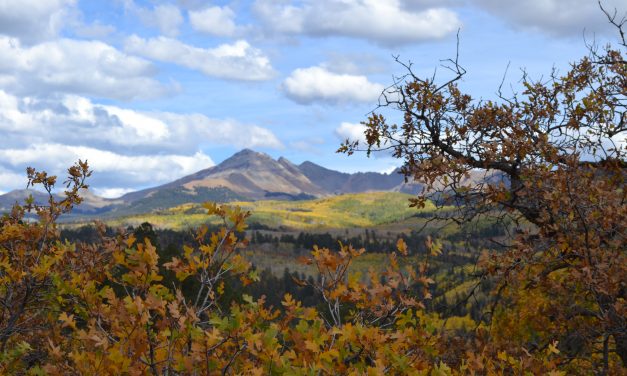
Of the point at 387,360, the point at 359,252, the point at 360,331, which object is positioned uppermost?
the point at 359,252

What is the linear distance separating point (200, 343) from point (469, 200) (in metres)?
6.58

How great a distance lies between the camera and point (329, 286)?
222 inches

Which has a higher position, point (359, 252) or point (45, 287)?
point (359, 252)

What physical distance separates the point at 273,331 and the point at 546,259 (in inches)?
254

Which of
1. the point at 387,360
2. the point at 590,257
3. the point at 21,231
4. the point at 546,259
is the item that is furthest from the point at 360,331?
the point at 21,231

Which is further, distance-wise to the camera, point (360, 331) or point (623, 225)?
point (623, 225)

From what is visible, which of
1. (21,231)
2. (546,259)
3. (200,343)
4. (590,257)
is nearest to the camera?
(200,343)

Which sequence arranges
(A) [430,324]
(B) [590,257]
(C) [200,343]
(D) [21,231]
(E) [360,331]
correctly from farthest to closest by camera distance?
(D) [21,231], (B) [590,257], (A) [430,324], (E) [360,331], (C) [200,343]

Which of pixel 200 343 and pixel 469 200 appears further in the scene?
pixel 469 200

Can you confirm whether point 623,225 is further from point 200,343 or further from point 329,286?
point 200,343

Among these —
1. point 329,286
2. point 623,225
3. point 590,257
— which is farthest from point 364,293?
point 623,225

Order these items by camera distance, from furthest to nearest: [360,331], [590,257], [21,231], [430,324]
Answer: [21,231]
[590,257]
[430,324]
[360,331]

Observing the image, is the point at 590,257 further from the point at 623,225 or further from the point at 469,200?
the point at 469,200

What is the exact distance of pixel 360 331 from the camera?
489 centimetres
